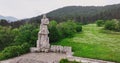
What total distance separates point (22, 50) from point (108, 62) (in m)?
16.8

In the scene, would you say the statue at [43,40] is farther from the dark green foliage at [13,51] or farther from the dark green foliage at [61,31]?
the dark green foliage at [61,31]

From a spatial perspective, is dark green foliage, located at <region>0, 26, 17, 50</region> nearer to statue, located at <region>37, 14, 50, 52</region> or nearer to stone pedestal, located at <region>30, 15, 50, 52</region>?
stone pedestal, located at <region>30, 15, 50, 52</region>

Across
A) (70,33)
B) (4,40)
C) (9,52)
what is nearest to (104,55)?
(9,52)

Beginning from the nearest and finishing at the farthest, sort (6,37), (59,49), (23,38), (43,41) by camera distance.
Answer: (59,49) → (43,41) → (23,38) → (6,37)

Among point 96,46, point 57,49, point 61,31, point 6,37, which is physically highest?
point 61,31

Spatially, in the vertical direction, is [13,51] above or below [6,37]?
below

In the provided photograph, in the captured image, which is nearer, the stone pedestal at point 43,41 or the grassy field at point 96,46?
the grassy field at point 96,46

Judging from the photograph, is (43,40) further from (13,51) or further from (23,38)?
(23,38)

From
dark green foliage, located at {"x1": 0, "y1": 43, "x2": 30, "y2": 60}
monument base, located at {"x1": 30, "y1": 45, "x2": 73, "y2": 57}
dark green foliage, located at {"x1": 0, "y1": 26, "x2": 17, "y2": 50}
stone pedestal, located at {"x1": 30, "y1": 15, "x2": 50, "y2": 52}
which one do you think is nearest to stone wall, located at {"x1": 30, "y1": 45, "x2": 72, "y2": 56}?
monument base, located at {"x1": 30, "y1": 45, "x2": 73, "y2": 57}

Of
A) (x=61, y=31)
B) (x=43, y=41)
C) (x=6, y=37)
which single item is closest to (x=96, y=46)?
(x=43, y=41)

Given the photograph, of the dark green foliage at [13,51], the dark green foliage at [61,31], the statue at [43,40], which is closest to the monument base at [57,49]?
the statue at [43,40]

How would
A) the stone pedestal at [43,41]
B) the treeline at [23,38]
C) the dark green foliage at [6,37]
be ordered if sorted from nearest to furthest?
the treeline at [23,38] → the stone pedestal at [43,41] → the dark green foliage at [6,37]

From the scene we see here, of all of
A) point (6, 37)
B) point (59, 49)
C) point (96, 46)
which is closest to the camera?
point (59, 49)

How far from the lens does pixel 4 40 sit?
5997 cm
